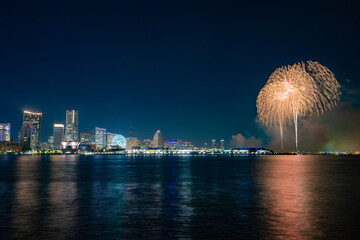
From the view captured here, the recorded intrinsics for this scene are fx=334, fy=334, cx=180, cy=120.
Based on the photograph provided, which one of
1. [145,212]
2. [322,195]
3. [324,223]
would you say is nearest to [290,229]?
[324,223]

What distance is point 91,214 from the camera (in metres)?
20.6

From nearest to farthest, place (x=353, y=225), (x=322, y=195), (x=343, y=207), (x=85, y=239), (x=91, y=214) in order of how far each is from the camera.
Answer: (x=85, y=239) → (x=353, y=225) → (x=91, y=214) → (x=343, y=207) → (x=322, y=195)

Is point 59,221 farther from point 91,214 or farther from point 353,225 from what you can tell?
point 353,225

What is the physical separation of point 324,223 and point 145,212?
10585 mm

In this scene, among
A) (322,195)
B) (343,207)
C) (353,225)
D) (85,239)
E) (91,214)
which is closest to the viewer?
(85,239)

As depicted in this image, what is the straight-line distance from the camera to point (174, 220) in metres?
18.7

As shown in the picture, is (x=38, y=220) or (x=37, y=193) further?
(x=37, y=193)

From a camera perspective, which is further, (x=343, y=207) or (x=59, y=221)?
(x=343, y=207)

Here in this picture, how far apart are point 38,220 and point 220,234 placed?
10.3 m

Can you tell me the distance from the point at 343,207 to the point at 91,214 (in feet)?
56.3

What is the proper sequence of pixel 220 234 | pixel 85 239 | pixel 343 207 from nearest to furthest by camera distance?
pixel 85 239, pixel 220 234, pixel 343 207

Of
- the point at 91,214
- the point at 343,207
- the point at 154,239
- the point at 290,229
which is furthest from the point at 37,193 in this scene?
the point at 343,207

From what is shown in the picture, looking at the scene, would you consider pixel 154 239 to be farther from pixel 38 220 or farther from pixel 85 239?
pixel 38 220

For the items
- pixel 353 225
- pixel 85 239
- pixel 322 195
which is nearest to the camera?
pixel 85 239
